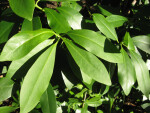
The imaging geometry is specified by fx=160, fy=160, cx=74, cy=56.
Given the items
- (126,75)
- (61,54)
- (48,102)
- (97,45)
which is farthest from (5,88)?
(126,75)

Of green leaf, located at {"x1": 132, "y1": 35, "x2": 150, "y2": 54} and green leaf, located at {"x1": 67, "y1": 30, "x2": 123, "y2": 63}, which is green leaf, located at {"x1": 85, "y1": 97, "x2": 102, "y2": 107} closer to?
green leaf, located at {"x1": 132, "y1": 35, "x2": 150, "y2": 54}

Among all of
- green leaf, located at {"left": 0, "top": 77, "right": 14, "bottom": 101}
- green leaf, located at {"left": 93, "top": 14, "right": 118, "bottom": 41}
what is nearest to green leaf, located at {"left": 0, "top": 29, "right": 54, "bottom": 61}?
green leaf, located at {"left": 93, "top": 14, "right": 118, "bottom": 41}

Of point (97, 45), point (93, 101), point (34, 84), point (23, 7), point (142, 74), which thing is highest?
point (23, 7)

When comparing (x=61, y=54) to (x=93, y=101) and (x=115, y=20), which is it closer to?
(x=115, y=20)

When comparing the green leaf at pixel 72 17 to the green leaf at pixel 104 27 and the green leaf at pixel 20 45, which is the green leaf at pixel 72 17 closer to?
the green leaf at pixel 104 27

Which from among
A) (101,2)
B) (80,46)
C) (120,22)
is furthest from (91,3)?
(80,46)

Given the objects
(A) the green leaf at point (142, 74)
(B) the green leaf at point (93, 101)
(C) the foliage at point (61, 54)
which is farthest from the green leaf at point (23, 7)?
(B) the green leaf at point (93, 101)

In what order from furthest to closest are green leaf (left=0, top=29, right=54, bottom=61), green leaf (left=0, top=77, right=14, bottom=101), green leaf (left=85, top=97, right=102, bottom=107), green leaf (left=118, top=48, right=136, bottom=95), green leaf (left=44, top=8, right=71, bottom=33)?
green leaf (left=85, top=97, right=102, bottom=107) < green leaf (left=0, top=77, right=14, bottom=101) < green leaf (left=118, top=48, right=136, bottom=95) < green leaf (left=44, top=8, right=71, bottom=33) < green leaf (left=0, top=29, right=54, bottom=61)
